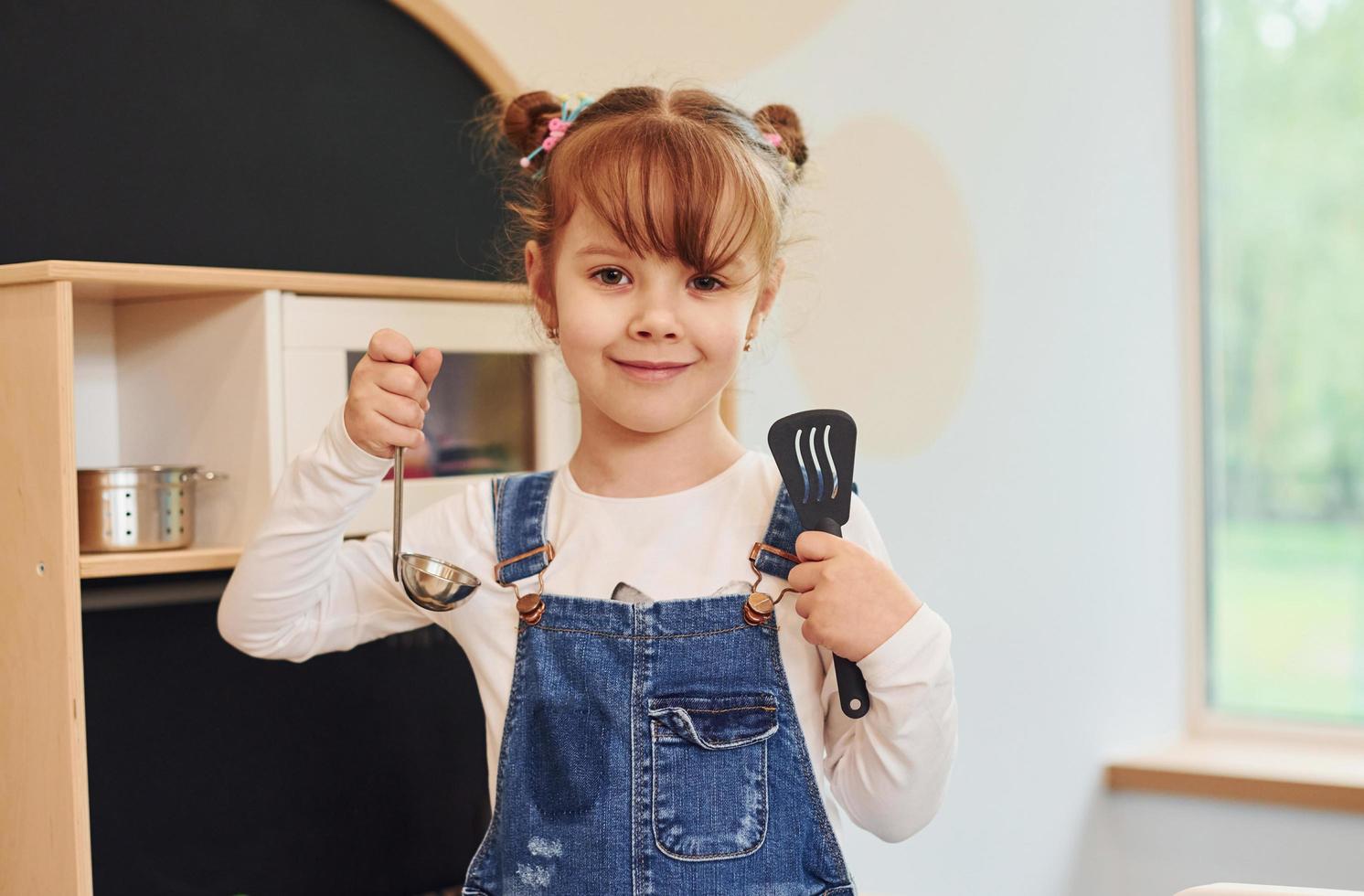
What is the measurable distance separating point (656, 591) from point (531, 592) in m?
0.09

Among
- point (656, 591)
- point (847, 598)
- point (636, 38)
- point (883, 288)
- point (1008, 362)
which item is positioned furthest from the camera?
point (1008, 362)

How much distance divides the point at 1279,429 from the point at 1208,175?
43 centimetres

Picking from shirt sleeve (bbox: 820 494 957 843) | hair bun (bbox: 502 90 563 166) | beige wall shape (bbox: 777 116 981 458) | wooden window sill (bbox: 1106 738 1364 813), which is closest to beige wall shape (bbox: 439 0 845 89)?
beige wall shape (bbox: 777 116 981 458)

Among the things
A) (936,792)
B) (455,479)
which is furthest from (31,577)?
(936,792)

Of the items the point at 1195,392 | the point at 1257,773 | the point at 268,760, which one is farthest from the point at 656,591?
the point at 1195,392

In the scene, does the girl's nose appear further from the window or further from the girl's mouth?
the window

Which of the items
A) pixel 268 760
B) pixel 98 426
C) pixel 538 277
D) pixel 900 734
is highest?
pixel 538 277

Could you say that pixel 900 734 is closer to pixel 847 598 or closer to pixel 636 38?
→ pixel 847 598

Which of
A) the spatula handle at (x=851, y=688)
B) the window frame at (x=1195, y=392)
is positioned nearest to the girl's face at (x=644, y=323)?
the spatula handle at (x=851, y=688)

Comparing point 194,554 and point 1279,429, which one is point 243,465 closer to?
point 194,554

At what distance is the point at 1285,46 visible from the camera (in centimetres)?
218

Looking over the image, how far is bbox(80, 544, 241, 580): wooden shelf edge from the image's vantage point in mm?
1045

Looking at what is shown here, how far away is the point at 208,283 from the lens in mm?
1115

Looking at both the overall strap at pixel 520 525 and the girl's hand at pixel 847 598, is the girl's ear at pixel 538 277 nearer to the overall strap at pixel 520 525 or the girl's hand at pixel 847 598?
the overall strap at pixel 520 525
